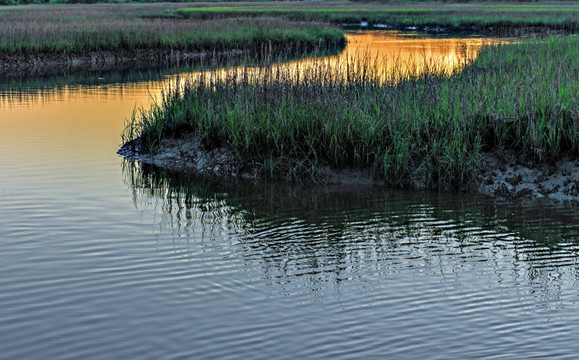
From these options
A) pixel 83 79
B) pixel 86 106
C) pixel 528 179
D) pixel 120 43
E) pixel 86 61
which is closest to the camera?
pixel 528 179

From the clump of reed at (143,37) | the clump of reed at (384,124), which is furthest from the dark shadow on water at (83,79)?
the clump of reed at (384,124)

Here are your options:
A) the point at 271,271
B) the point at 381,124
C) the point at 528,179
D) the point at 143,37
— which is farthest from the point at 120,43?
the point at 271,271

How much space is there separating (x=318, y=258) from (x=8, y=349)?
3254 millimetres

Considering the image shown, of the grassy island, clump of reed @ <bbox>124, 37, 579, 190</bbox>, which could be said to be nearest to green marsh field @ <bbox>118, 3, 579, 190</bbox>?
clump of reed @ <bbox>124, 37, 579, 190</bbox>

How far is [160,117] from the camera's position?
1291 centimetres

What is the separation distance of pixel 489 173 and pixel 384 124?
5.60 feet

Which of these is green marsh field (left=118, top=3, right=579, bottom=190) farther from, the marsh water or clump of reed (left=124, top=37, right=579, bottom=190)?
the marsh water

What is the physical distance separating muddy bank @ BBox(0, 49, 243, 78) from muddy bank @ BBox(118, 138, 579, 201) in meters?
13.3

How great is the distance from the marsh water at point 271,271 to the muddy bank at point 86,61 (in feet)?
51.6

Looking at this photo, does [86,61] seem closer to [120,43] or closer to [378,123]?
[120,43]

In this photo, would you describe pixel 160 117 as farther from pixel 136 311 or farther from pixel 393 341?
pixel 393 341

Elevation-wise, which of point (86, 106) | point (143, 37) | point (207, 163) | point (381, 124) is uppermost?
point (143, 37)

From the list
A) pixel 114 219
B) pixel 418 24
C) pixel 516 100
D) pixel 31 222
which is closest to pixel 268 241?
pixel 114 219

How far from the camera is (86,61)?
28781 mm
